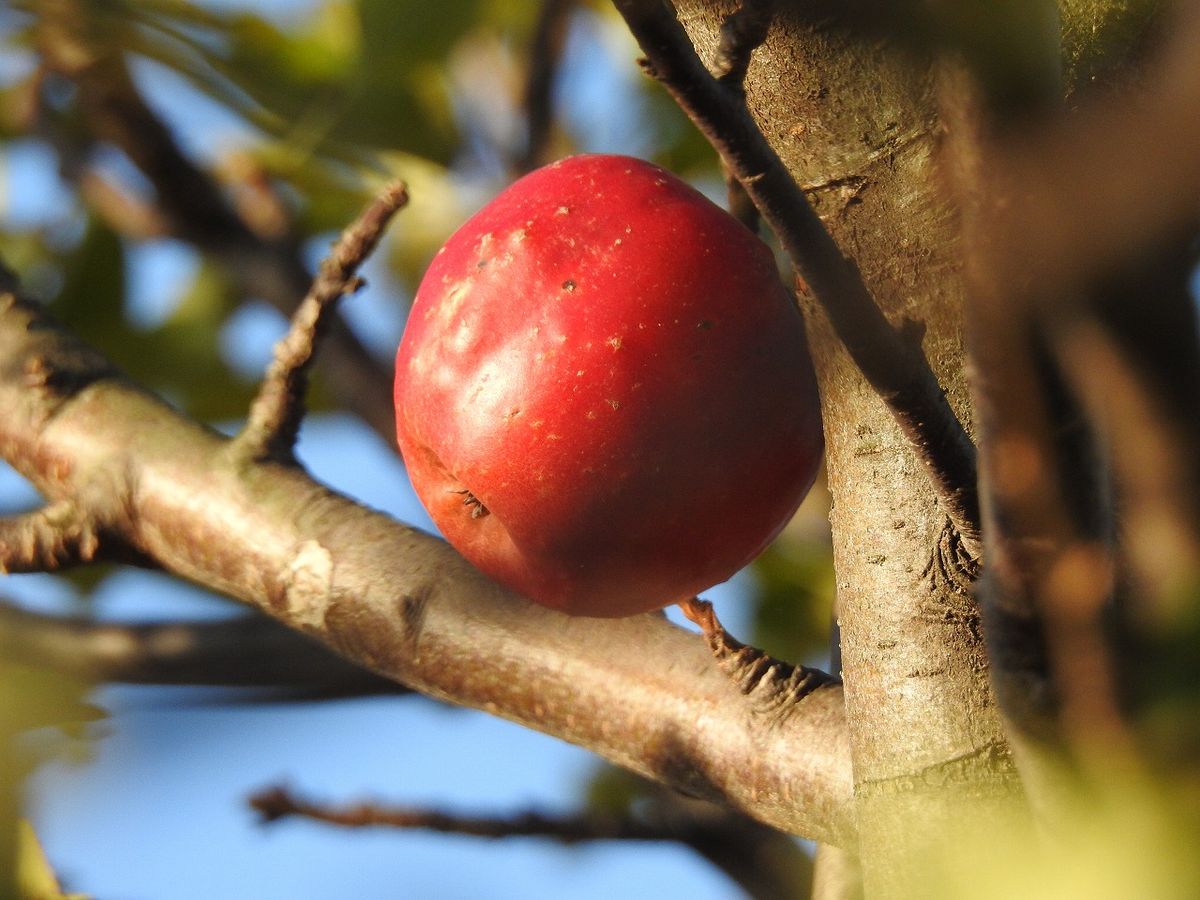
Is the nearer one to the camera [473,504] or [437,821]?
[473,504]

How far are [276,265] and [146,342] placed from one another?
26 centimetres

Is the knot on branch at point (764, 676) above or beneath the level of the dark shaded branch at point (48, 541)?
beneath

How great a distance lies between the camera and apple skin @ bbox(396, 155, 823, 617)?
83 cm

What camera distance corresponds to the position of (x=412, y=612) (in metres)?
1.01

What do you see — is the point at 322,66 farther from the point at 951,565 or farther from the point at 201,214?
the point at 951,565

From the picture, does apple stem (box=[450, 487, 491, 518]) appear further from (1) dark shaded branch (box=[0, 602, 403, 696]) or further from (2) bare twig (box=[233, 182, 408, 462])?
(1) dark shaded branch (box=[0, 602, 403, 696])

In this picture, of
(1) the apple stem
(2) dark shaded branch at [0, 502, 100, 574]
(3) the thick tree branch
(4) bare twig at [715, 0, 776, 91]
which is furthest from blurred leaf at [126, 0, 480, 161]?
(4) bare twig at [715, 0, 776, 91]

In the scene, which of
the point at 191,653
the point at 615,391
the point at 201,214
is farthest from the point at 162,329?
the point at 615,391

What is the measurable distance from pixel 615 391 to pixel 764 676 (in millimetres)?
224

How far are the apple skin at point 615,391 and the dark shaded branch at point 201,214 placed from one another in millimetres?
902

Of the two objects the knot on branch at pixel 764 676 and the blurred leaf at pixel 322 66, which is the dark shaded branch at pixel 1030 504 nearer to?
the knot on branch at pixel 764 676

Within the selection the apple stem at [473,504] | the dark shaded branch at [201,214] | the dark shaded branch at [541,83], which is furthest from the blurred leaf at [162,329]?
the apple stem at [473,504]

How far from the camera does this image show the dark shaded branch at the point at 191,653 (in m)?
1.32

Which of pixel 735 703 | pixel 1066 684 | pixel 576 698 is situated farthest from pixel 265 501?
pixel 1066 684
